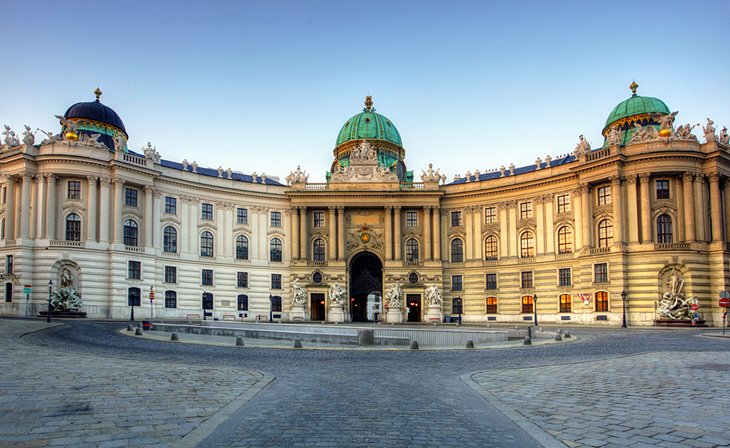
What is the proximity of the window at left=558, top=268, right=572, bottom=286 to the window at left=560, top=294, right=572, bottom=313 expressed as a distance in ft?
4.27

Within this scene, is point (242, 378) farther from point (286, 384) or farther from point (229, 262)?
point (229, 262)

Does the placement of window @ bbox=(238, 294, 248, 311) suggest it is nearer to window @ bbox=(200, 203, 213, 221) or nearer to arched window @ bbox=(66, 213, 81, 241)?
window @ bbox=(200, 203, 213, 221)

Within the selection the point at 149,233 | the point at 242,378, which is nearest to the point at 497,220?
the point at 149,233

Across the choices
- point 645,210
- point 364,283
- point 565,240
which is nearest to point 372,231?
point 364,283

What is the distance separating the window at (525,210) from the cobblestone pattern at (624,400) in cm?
4962

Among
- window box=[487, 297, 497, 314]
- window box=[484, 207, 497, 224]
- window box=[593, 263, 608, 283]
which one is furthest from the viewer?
window box=[484, 207, 497, 224]

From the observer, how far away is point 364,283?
247 ft

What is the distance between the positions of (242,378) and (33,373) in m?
5.58

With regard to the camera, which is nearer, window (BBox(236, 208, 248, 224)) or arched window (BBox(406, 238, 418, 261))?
window (BBox(236, 208, 248, 224))

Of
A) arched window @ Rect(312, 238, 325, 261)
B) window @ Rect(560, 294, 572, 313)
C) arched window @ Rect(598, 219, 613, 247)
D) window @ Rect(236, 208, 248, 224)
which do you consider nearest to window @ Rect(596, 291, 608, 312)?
window @ Rect(560, 294, 572, 313)

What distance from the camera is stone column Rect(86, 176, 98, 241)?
193ft

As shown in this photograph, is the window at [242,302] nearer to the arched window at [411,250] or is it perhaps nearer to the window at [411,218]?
the arched window at [411,250]

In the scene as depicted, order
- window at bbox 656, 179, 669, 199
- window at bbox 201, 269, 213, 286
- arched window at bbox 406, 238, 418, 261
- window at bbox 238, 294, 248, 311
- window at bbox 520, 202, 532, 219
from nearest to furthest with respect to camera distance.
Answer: window at bbox 656, 179, 669, 199 → window at bbox 201, 269, 213, 286 → window at bbox 520, 202, 532, 219 → window at bbox 238, 294, 248, 311 → arched window at bbox 406, 238, 418, 261

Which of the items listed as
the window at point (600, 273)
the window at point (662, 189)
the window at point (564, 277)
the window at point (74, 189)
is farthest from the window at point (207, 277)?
the window at point (662, 189)
